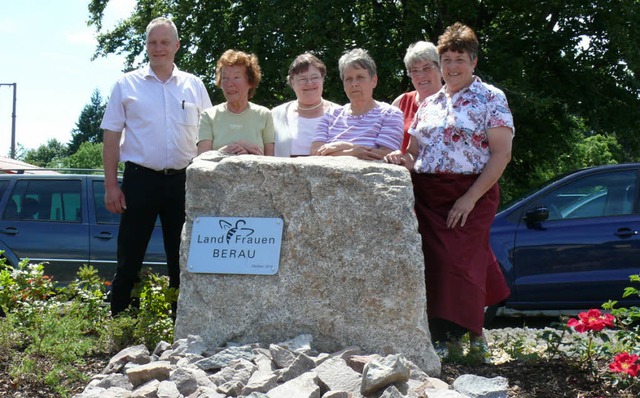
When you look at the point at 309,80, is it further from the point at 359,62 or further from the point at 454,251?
the point at 454,251

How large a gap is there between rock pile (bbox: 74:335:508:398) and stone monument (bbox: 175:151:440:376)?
0.55ft

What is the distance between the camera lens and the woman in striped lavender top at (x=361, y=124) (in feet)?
15.2

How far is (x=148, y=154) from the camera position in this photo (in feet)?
17.0

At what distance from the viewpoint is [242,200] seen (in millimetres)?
4430

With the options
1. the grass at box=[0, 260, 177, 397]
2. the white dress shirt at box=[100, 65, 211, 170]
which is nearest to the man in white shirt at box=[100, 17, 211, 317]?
the white dress shirt at box=[100, 65, 211, 170]

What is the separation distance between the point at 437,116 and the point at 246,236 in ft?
4.19

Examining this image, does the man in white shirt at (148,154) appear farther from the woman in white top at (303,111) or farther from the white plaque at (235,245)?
the white plaque at (235,245)

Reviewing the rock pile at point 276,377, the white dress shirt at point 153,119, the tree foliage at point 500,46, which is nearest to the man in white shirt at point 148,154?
the white dress shirt at point 153,119

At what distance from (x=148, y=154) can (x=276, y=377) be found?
204cm

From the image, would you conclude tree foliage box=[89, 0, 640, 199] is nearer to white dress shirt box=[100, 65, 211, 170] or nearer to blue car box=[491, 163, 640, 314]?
blue car box=[491, 163, 640, 314]

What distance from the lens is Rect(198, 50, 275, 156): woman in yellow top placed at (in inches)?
200

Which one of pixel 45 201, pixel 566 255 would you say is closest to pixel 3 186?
pixel 45 201

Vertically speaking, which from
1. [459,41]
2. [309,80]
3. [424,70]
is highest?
[459,41]

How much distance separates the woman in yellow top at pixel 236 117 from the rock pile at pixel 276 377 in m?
1.43
